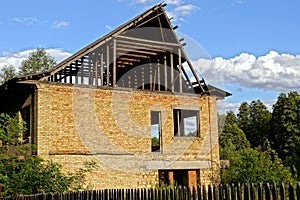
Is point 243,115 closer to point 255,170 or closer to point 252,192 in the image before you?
point 255,170

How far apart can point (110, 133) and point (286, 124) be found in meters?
27.7

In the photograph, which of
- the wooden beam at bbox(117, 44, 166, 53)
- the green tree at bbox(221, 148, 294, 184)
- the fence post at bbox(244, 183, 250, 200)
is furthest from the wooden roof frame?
the fence post at bbox(244, 183, 250, 200)

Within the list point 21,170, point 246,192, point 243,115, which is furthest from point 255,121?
point 246,192

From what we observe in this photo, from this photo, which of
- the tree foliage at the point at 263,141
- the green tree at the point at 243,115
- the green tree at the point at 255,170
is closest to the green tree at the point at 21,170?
the green tree at the point at 255,170

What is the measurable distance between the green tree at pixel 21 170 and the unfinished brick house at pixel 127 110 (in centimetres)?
117

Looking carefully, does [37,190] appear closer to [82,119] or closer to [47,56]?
[82,119]

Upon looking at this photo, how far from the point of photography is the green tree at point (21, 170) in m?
14.5

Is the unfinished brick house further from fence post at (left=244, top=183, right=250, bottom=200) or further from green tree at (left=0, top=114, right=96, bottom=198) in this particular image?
fence post at (left=244, top=183, right=250, bottom=200)

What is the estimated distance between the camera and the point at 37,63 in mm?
41188

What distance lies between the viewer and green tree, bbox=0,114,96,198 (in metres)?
14.5

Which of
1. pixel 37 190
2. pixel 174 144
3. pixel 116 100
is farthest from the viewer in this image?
pixel 174 144

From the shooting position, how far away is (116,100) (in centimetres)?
1895

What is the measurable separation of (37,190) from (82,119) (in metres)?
4.03

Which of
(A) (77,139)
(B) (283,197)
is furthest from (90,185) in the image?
(B) (283,197)
